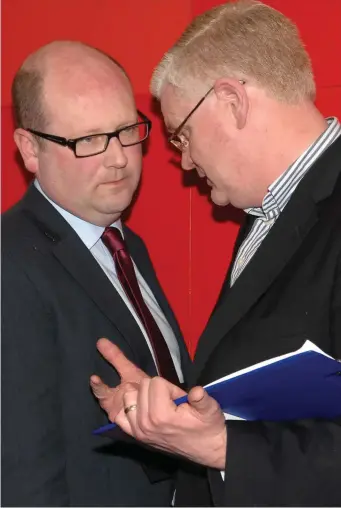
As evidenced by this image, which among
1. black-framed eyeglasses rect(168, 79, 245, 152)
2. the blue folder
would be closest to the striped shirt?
black-framed eyeglasses rect(168, 79, 245, 152)

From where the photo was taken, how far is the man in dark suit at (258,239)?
1.38 m

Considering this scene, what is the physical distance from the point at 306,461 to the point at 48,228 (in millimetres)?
918

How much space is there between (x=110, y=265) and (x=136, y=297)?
0.12 metres

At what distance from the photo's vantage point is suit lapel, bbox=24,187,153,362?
6.16 ft

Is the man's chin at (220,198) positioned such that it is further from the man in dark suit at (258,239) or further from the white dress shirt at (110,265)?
the white dress shirt at (110,265)

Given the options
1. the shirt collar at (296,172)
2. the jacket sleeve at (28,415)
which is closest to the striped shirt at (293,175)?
the shirt collar at (296,172)

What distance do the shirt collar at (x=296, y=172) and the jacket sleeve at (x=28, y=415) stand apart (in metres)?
0.63

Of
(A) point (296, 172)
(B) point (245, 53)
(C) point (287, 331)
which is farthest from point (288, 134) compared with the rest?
(C) point (287, 331)

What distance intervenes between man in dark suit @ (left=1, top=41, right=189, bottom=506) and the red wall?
0.96ft

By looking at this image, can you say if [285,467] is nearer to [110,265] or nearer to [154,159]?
[110,265]

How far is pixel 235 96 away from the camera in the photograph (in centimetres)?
168

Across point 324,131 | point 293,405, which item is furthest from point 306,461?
point 324,131

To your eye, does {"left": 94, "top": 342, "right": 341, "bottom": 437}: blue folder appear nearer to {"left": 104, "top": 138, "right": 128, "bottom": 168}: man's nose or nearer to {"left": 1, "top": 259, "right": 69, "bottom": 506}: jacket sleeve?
{"left": 1, "top": 259, "right": 69, "bottom": 506}: jacket sleeve

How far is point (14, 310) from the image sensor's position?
1.72 m
